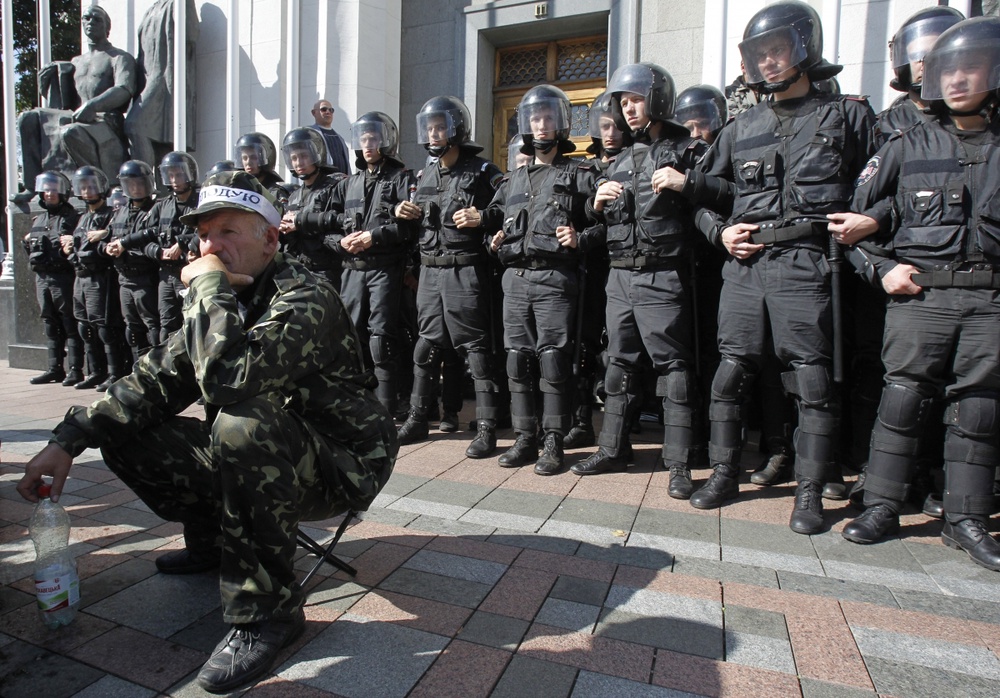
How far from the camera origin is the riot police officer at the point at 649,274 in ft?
11.7

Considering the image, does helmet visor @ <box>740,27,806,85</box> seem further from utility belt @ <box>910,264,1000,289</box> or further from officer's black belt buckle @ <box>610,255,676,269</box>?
utility belt @ <box>910,264,1000,289</box>

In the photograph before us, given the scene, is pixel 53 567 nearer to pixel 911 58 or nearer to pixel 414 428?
pixel 414 428

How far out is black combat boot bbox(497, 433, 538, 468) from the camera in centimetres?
399

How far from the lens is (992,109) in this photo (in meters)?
2.80

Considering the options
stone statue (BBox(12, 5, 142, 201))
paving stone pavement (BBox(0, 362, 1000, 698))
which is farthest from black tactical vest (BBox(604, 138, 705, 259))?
stone statue (BBox(12, 5, 142, 201))

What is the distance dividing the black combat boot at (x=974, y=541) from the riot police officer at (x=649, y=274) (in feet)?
3.70

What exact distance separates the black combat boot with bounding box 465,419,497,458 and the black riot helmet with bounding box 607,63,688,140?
2004 mm

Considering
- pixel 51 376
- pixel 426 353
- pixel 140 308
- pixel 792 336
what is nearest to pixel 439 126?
pixel 426 353

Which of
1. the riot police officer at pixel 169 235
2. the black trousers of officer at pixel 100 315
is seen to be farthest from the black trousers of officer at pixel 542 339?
the black trousers of officer at pixel 100 315

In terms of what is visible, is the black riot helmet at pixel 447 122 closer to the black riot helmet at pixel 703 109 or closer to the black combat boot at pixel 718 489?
the black riot helmet at pixel 703 109

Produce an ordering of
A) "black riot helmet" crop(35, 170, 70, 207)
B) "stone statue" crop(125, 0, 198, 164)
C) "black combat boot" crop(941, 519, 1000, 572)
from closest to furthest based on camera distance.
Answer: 1. "black combat boot" crop(941, 519, 1000, 572)
2. "black riot helmet" crop(35, 170, 70, 207)
3. "stone statue" crop(125, 0, 198, 164)

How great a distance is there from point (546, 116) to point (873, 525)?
9.32 feet

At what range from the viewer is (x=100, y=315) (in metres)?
7.04

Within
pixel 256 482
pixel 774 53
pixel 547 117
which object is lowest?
pixel 256 482
